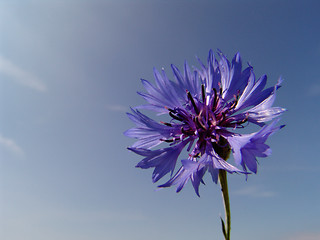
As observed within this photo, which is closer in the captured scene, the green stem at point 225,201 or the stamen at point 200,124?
the green stem at point 225,201

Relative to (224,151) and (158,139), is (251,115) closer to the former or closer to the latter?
(224,151)

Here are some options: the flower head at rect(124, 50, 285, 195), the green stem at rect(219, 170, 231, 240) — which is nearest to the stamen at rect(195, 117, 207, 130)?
the flower head at rect(124, 50, 285, 195)

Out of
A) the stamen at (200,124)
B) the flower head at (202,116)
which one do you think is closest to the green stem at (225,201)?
the flower head at (202,116)

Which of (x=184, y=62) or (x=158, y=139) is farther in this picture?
(x=184, y=62)

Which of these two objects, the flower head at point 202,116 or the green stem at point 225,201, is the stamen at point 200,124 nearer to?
the flower head at point 202,116

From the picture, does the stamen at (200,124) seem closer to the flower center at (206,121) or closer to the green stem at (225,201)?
the flower center at (206,121)

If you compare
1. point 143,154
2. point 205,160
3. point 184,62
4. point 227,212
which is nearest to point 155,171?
point 143,154

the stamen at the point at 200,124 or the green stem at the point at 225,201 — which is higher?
the stamen at the point at 200,124

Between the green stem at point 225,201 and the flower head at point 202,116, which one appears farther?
the flower head at point 202,116

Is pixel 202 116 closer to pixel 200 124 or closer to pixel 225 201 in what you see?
pixel 200 124
